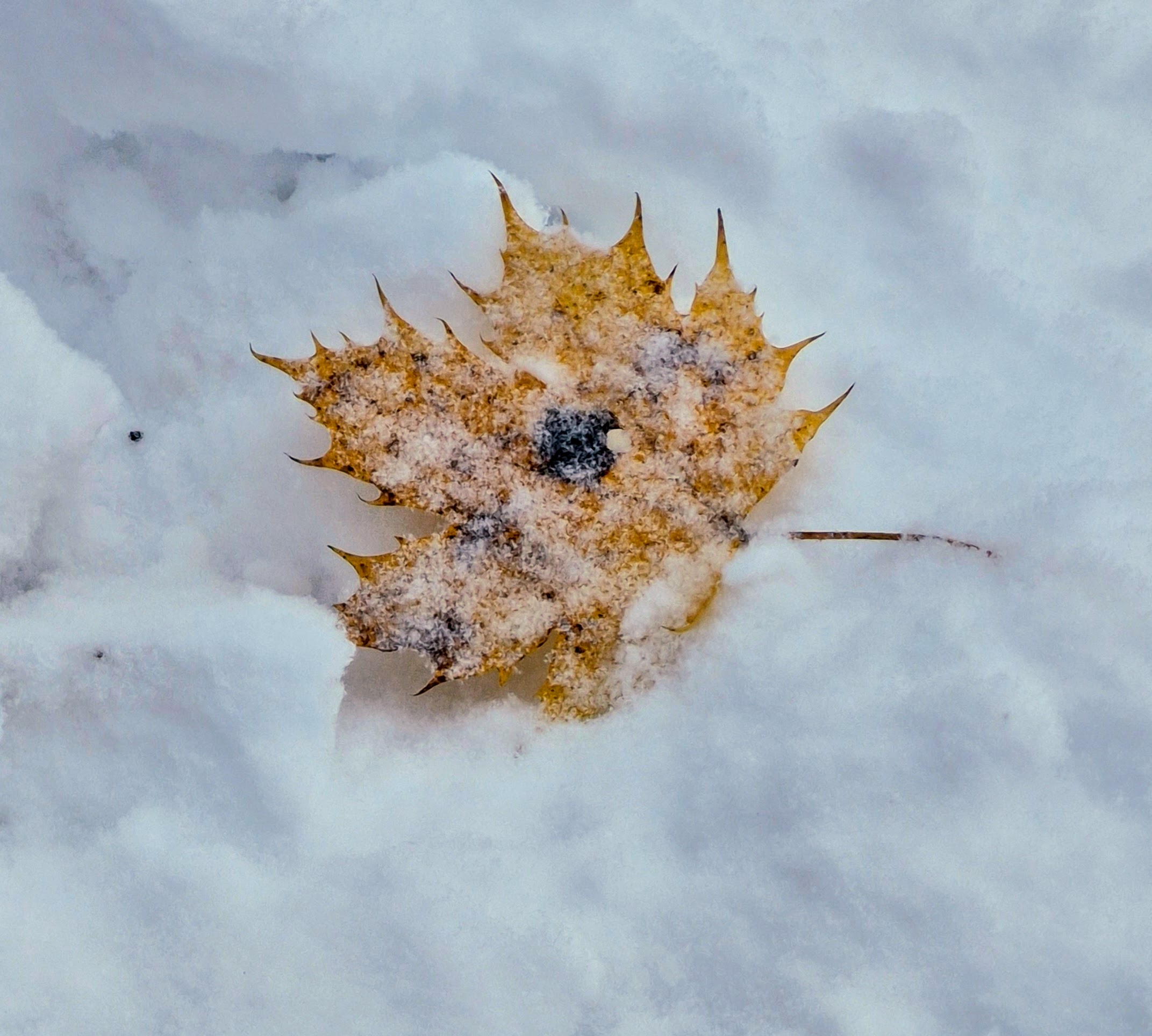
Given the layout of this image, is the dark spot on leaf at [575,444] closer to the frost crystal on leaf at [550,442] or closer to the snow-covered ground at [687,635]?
the frost crystal on leaf at [550,442]

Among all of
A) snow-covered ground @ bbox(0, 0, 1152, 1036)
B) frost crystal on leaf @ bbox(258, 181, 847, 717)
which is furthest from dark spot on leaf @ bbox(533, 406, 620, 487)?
snow-covered ground @ bbox(0, 0, 1152, 1036)

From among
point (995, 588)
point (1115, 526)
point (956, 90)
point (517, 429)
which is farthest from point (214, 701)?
point (956, 90)

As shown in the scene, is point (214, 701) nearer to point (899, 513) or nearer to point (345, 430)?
point (345, 430)

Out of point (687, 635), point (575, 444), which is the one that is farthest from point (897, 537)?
point (575, 444)

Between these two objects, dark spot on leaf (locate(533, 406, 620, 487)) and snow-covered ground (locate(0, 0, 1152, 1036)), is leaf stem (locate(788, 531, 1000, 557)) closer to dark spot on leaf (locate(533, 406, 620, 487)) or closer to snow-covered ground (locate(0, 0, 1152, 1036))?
snow-covered ground (locate(0, 0, 1152, 1036))

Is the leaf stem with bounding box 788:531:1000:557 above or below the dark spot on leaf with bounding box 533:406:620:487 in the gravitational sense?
above

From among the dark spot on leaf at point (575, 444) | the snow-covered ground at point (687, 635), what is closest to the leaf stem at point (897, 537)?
the snow-covered ground at point (687, 635)
